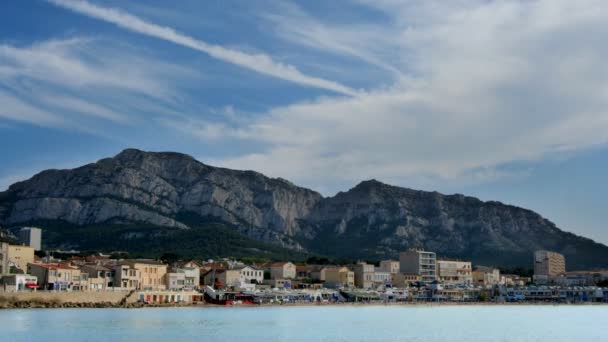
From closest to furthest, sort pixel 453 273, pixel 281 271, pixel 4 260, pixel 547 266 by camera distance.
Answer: pixel 4 260, pixel 281 271, pixel 453 273, pixel 547 266

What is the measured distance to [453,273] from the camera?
142000mm

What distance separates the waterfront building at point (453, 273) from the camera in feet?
459

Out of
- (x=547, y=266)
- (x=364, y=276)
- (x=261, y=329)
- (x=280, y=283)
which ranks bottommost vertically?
(x=261, y=329)

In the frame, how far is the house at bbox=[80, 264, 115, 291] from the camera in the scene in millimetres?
89938

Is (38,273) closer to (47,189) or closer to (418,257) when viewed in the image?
(418,257)

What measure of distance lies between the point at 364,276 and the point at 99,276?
46714 mm

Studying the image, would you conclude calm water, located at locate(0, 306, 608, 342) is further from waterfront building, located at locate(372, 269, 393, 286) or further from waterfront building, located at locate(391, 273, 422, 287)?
waterfront building, located at locate(391, 273, 422, 287)

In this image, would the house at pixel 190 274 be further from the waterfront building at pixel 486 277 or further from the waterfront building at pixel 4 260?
the waterfront building at pixel 486 277

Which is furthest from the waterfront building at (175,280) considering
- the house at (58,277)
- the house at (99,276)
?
the house at (58,277)

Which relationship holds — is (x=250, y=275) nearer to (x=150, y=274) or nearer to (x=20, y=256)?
(x=150, y=274)

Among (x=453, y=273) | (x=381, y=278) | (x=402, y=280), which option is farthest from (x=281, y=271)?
(x=453, y=273)

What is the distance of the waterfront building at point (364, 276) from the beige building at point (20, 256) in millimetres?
52217

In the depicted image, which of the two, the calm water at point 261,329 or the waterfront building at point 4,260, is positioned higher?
the waterfront building at point 4,260

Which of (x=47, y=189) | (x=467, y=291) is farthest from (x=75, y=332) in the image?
(x=47, y=189)
